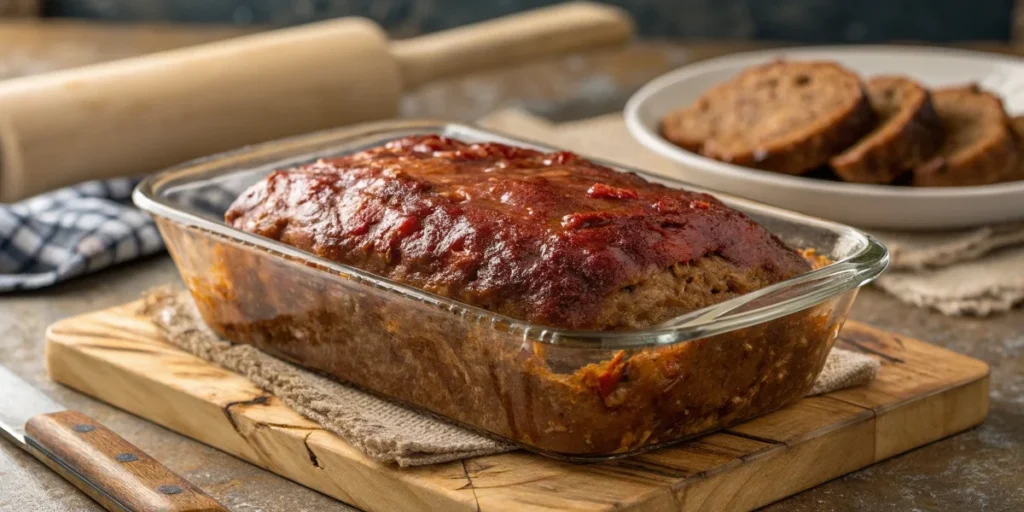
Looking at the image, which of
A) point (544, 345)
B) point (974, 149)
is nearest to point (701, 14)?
point (974, 149)

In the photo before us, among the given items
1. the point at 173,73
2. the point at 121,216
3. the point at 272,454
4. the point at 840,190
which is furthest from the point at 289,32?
the point at 272,454

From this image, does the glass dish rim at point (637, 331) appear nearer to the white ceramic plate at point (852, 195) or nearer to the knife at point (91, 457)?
the knife at point (91, 457)

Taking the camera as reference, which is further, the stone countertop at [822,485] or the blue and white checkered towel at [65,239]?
the blue and white checkered towel at [65,239]

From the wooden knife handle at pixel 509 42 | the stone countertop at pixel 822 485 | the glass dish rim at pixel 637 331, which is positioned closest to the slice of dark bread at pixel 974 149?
the stone countertop at pixel 822 485

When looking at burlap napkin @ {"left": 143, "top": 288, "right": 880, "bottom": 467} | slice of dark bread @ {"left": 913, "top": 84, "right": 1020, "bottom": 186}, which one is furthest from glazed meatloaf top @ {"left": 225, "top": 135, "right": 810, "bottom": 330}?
slice of dark bread @ {"left": 913, "top": 84, "right": 1020, "bottom": 186}

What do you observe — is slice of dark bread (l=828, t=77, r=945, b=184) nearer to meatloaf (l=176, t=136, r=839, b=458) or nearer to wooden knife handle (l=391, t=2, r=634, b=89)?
meatloaf (l=176, t=136, r=839, b=458)

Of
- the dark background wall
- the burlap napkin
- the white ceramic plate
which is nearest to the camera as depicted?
the burlap napkin

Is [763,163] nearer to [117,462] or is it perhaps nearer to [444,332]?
[444,332]
